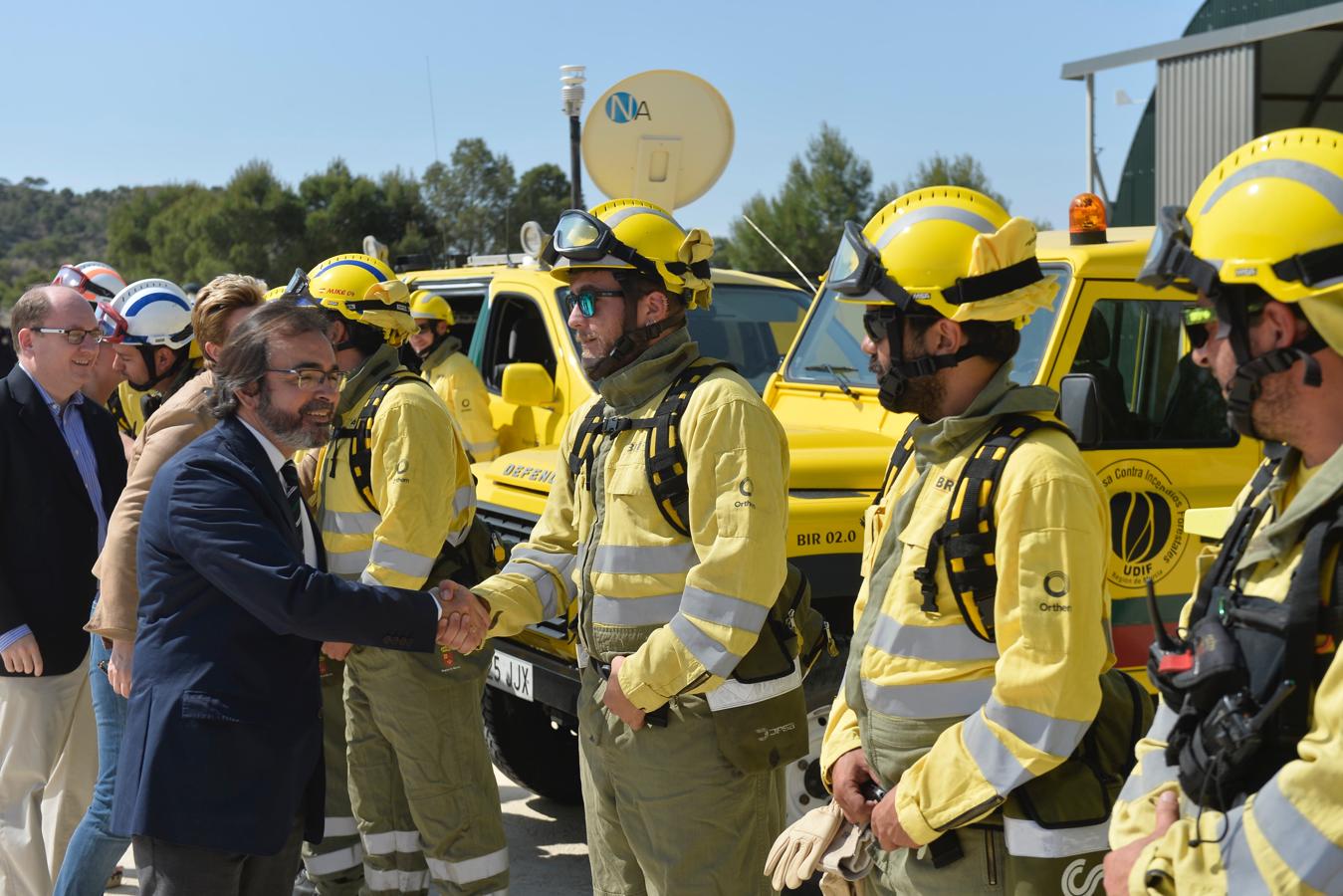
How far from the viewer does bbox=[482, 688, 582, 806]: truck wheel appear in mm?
6207

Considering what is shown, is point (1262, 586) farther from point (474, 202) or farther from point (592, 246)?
point (474, 202)

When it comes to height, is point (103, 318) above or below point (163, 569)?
above

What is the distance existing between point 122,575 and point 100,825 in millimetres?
1009

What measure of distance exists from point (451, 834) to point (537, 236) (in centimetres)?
409

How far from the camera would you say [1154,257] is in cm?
206

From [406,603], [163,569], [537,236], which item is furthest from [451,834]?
[537,236]

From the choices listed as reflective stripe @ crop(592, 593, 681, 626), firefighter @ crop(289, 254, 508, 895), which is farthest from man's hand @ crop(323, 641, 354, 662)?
reflective stripe @ crop(592, 593, 681, 626)

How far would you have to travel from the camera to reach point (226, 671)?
125 inches

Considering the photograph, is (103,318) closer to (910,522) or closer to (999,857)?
(910,522)

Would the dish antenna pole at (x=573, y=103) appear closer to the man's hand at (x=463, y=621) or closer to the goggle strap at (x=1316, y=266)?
the man's hand at (x=463, y=621)

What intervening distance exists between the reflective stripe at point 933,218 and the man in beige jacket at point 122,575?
1878mm

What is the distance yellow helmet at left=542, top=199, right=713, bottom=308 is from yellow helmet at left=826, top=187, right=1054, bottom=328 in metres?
0.85

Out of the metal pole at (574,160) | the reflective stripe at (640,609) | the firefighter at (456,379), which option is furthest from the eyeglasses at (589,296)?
the metal pole at (574,160)

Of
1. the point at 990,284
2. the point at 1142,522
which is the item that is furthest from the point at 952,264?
the point at 1142,522
